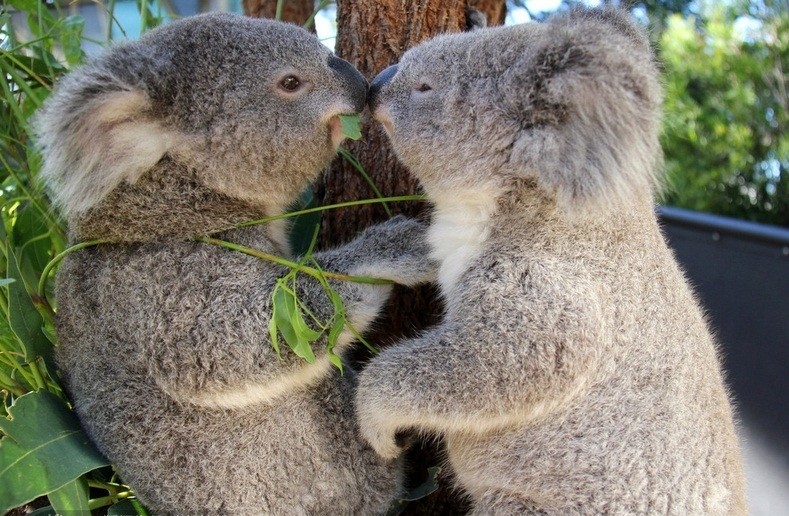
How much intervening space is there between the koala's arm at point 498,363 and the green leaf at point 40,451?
31.9 inches

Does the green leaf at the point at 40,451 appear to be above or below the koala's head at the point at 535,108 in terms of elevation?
below

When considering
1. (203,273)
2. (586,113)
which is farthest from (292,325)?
(586,113)

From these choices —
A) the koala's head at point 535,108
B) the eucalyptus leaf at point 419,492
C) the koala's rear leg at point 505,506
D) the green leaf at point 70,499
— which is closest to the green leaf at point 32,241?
the green leaf at point 70,499

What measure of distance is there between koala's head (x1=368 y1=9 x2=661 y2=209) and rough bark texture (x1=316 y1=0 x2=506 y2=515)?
407mm

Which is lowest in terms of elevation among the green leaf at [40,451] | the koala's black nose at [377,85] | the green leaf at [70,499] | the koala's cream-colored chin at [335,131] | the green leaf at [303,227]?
the green leaf at [70,499]

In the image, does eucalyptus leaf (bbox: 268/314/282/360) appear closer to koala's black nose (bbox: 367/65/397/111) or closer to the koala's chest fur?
the koala's chest fur

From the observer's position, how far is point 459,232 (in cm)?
212

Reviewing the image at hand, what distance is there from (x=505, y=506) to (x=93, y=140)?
1.45 meters

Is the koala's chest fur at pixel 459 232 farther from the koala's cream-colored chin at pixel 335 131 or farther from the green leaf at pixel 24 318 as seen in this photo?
the green leaf at pixel 24 318

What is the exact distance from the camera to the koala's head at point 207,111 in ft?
6.38

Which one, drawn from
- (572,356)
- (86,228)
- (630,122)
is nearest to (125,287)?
(86,228)

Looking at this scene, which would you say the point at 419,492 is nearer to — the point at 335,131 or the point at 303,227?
the point at 303,227

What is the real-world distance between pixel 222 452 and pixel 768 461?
147 inches

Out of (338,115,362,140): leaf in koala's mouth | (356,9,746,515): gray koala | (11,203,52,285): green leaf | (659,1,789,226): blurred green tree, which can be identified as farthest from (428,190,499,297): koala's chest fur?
(659,1,789,226): blurred green tree
